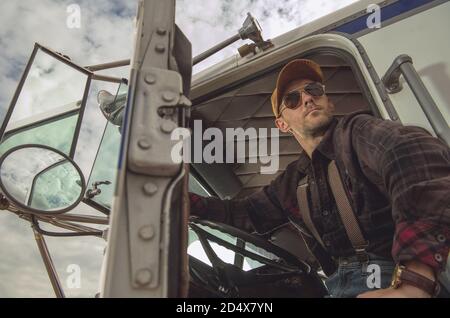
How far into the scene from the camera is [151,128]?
0.92 m

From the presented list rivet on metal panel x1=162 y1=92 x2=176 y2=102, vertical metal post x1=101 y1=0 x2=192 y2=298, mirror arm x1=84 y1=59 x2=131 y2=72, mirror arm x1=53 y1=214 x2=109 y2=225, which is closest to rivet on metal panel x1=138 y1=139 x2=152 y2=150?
vertical metal post x1=101 y1=0 x2=192 y2=298

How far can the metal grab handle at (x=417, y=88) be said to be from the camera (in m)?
1.28

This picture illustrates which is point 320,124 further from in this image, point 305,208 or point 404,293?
point 404,293

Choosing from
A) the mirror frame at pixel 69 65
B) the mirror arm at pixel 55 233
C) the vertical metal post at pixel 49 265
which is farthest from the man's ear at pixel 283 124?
the vertical metal post at pixel 49 265

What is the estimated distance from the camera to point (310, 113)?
77.9 inches

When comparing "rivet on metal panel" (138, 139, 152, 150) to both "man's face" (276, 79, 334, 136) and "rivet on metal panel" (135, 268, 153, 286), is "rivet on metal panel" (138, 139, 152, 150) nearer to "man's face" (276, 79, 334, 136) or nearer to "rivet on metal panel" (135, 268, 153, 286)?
"rivet on metal panel" (135, 268, 153, 286)

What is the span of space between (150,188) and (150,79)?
0.33 m

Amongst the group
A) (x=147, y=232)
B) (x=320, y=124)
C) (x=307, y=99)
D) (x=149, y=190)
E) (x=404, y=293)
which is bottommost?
(x=404, y=293)

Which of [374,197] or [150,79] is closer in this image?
[150,79]

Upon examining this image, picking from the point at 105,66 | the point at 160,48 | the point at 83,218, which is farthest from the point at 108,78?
the point at 160,48

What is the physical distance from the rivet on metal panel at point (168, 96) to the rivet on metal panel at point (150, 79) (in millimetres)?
50

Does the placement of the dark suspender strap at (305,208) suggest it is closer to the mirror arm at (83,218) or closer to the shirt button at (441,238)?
the shirt button at (441,238)

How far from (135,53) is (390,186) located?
36.3 inches

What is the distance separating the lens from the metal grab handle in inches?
50.3
